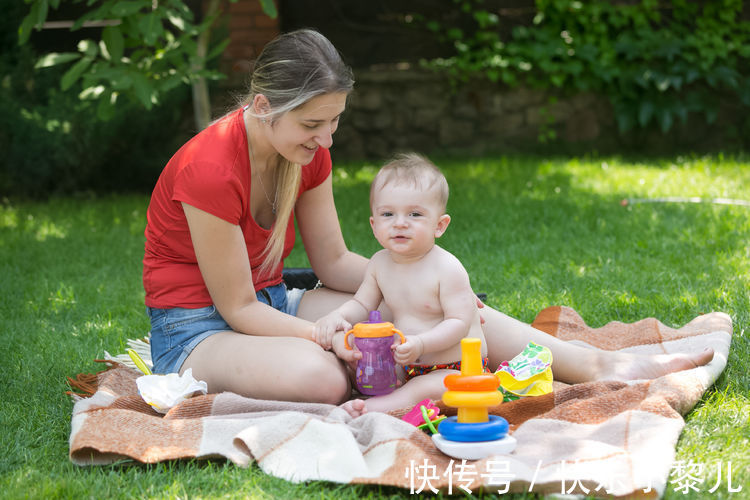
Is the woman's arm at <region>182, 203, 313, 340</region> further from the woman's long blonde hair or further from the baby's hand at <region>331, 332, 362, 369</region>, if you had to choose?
the woman's long blonde hair

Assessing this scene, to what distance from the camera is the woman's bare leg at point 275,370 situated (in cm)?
227

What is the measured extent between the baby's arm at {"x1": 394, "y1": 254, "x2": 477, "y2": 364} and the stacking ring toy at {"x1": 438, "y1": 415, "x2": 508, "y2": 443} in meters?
0.33

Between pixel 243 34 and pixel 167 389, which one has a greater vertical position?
pixel 243 34

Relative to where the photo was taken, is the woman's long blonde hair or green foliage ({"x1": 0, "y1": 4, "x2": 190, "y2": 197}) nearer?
the woman's long blonde hair

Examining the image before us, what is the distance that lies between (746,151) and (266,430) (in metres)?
6.36

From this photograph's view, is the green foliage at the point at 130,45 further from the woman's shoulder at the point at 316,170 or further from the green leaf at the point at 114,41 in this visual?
the woman's shoulder at the point at 316,170

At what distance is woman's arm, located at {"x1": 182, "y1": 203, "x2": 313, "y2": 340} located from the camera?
7.67 ft

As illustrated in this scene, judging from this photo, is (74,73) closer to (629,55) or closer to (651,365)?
(651,365)

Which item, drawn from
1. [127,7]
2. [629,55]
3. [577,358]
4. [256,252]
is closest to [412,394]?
[577,358]

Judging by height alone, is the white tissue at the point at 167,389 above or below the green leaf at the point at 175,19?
below

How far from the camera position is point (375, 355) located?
230 centimetres

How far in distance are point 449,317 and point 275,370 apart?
0.53 metres

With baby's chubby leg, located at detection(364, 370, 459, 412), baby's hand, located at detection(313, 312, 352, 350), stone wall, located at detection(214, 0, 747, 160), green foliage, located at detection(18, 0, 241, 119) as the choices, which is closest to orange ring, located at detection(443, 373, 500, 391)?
baby's chubby leg, located at detection(364, 370, 459, 412)

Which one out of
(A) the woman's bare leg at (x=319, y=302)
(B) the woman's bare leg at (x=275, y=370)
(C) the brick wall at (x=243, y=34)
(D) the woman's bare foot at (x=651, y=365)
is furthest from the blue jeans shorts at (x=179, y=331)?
(C) the brick wall at (x=243, y=34)
